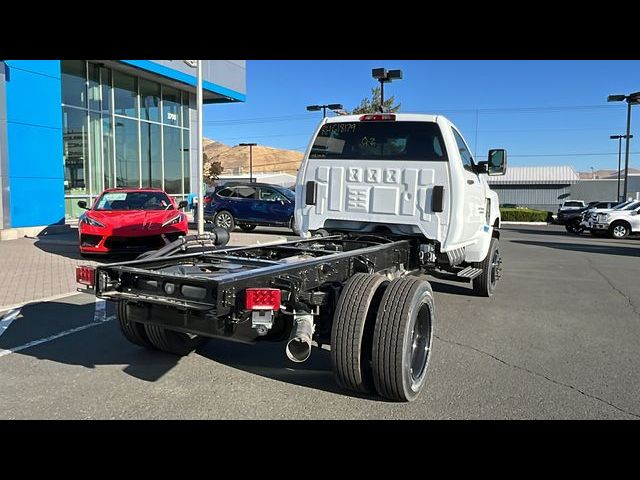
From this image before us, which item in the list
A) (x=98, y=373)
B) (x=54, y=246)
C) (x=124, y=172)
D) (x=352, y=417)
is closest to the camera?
(x=352, y=417)

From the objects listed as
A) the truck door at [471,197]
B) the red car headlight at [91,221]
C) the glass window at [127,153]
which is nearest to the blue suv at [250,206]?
the glass window at [127,153]

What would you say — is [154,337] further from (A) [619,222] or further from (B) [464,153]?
(A) [619,222]

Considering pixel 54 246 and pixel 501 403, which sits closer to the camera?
pixel 501 403

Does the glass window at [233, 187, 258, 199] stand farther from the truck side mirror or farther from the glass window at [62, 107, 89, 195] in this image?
the truck side mirror

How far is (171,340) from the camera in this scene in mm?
4754

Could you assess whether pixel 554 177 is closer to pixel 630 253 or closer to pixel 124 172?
pixel 630 253

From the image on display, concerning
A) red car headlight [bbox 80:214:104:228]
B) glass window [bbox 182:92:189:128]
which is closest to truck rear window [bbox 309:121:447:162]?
red car headlight [bbox 80:214:104:228]

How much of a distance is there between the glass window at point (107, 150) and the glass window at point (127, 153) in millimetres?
295

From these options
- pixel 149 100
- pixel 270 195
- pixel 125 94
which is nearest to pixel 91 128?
pixel 125 94

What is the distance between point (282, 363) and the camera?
15.7ft

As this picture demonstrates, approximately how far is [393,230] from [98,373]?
3.59m

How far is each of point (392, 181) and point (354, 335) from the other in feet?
9.67
